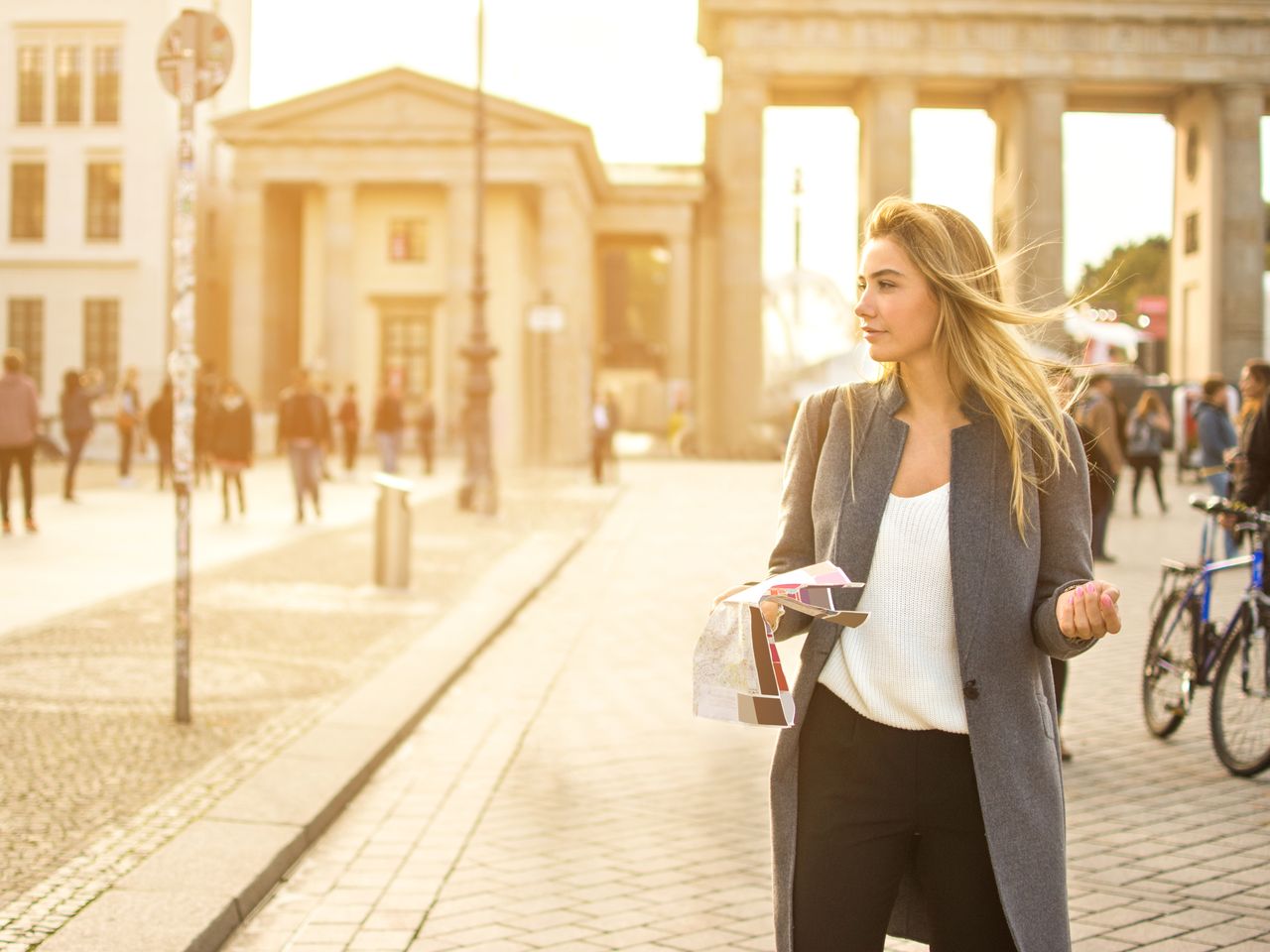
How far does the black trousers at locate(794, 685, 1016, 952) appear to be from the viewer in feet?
9.65

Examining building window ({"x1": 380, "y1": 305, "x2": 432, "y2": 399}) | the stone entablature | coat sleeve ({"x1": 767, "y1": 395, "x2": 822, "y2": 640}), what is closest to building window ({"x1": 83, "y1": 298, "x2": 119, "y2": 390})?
building window ({"x1": 380, "y1": 305, "x2": 432, "y2": 399})

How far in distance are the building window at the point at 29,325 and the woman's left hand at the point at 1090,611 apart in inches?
2054

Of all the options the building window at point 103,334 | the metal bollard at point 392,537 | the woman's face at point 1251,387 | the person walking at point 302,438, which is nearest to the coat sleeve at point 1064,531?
the woman's face at point 1251,387

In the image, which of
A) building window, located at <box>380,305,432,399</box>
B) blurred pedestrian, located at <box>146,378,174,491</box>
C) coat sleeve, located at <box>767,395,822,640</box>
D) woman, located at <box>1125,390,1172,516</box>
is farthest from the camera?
building window, located at <box>380,305,432,399</box>

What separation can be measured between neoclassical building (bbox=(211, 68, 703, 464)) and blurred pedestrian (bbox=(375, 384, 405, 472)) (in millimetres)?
13442

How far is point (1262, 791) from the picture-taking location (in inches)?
271

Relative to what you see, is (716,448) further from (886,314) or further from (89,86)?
(886,314)

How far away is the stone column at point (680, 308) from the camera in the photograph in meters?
61.4

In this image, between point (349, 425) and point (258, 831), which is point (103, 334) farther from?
point (258, 831)

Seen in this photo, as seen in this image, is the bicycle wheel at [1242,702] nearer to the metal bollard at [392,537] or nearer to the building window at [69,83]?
the metal bollard at [392,537]

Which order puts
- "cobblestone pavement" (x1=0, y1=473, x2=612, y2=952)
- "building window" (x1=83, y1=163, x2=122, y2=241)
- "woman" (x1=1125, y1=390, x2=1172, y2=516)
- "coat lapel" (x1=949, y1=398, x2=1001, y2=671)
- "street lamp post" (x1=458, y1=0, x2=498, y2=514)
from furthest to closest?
1. "building window" (x1=83, y1=163, x2=122, y2=241)
2. "woman" (x1=1125, y1=390, x2=1172, y2=516)
3. "street lamp post" (x1=458, y1=0, x2=498, y2=514)
4. "cobblestone pavement" (x1=0, y1=473, x2=612, y2=952)
5. "coat lapel" (x1=949, y1=398, x2=1001, y2=671)

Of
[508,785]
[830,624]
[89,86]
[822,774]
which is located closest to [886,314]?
[830,624]

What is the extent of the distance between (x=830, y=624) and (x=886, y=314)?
564 mm

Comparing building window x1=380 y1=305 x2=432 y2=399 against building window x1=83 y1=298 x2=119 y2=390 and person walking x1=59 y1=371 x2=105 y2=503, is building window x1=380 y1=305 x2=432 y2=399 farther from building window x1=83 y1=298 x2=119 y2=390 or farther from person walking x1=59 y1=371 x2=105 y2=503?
person walking x1=59 y1=371 x2=105 y2=503
